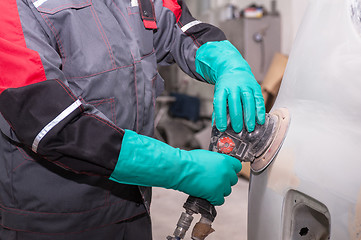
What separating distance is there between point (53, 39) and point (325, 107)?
2.46ft

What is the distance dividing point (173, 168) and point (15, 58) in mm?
476

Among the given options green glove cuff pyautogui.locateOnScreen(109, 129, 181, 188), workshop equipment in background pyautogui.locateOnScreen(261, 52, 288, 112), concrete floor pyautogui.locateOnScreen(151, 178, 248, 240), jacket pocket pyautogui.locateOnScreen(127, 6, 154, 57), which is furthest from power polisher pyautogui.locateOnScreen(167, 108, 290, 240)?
workshop equipment in background pyautogui.locateOnScreen(261, 52, 288, 112)

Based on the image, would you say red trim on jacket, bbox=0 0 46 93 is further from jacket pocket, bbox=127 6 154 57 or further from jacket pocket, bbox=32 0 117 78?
jacket pocket, bbox=127 6 154 57

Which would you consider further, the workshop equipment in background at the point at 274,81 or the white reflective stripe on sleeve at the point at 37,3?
the workshop equipment in background at the point at 274,81

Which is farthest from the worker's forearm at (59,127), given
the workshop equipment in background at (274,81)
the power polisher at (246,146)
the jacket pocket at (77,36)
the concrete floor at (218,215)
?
the workshop equipment in background at (274,81)

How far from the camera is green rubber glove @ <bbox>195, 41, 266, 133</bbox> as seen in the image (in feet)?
3.21

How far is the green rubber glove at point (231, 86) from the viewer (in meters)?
0.98

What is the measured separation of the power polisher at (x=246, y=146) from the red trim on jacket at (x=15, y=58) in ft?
1.63

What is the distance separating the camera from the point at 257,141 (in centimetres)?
97

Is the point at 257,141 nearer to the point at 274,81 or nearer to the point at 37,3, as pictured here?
the point at 37,3

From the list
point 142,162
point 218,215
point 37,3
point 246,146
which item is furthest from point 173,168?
point 218,215

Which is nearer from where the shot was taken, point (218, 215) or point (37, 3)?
point (37, 3)

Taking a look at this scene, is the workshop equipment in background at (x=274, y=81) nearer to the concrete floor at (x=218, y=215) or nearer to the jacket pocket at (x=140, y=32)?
the concrete floor at (x=218, y=215)

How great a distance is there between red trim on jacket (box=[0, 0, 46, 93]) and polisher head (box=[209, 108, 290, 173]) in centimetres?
50
